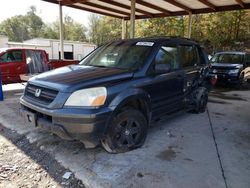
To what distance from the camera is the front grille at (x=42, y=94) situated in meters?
3.24

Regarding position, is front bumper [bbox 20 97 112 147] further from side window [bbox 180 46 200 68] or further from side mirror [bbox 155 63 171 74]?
side window [bbox 180 46 200 68]

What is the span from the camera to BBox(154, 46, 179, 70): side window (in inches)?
164

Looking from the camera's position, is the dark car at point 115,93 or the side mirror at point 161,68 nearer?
the dark car at point 115,93

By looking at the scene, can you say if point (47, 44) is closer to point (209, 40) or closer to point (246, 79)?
point (209, 40)

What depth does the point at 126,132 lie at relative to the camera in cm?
366

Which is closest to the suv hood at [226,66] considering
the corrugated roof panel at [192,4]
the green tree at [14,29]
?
the corrugated roof panel at [192,4]

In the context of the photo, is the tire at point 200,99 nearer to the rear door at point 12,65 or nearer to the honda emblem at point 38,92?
the honda emblem at point 38,92

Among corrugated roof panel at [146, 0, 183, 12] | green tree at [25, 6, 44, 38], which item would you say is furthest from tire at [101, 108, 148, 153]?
green tree at [25, 6, 44, 38]

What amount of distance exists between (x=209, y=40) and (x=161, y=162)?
27393 mm

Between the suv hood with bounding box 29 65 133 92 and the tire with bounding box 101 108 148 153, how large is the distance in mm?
534

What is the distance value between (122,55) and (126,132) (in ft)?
4.67

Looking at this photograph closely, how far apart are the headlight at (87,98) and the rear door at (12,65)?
260 inches

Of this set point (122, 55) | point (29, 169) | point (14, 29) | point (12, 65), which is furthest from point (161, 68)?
point (14, 29)

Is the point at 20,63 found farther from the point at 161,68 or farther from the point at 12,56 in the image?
the point at 161,68
